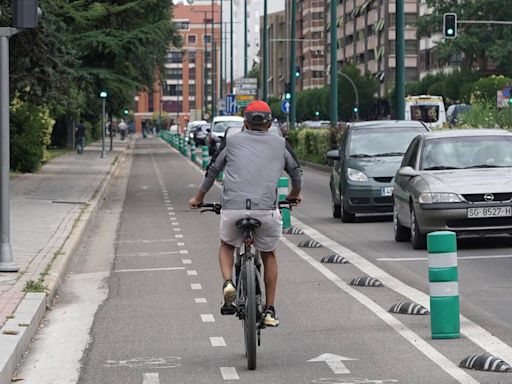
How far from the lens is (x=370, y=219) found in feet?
83.0

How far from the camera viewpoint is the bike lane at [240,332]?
376 inches

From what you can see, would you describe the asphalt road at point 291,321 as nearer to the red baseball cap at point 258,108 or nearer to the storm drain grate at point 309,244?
the storm drain grate at point 309,244

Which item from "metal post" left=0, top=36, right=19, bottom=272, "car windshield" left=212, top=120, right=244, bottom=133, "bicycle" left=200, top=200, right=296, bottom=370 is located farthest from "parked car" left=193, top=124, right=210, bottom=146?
"bicycle" left=200, top=200, right=296, bottom=370

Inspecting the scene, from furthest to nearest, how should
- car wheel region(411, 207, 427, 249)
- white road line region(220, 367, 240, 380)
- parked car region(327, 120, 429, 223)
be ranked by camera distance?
1. parked car region(327, 120, 429, 223)
2. car wheel region(411, 207, 427, 249)
3. white road line region(220, 367, 240, 380)

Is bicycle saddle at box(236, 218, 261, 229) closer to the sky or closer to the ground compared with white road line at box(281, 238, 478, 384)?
closer to the sky

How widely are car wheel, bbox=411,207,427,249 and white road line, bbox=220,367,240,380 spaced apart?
903 cm

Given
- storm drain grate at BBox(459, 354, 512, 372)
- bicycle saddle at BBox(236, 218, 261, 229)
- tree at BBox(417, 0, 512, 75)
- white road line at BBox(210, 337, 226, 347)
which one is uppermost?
tree at BBox(417, 0, 512, 75)

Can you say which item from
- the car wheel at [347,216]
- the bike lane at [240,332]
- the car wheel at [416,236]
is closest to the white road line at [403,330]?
the bike lane at [240,332]

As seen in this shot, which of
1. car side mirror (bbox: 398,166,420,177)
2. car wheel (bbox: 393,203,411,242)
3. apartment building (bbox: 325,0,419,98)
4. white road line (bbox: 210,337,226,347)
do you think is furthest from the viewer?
apartment building (bbox: 325,0,419,98)

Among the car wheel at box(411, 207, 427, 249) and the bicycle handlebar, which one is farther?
the car wheel at box(411, 207, 427, 249)

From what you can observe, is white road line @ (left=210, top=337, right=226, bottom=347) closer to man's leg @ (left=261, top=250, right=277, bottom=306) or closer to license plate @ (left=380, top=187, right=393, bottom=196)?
man's leg @ (left=261, top=250, right=277, bottom=306)

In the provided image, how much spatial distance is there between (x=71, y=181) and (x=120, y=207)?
946 centimetres

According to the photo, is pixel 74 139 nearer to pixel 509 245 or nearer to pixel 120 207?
pixel 120 207

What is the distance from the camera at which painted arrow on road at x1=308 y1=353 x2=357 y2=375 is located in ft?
31.3
